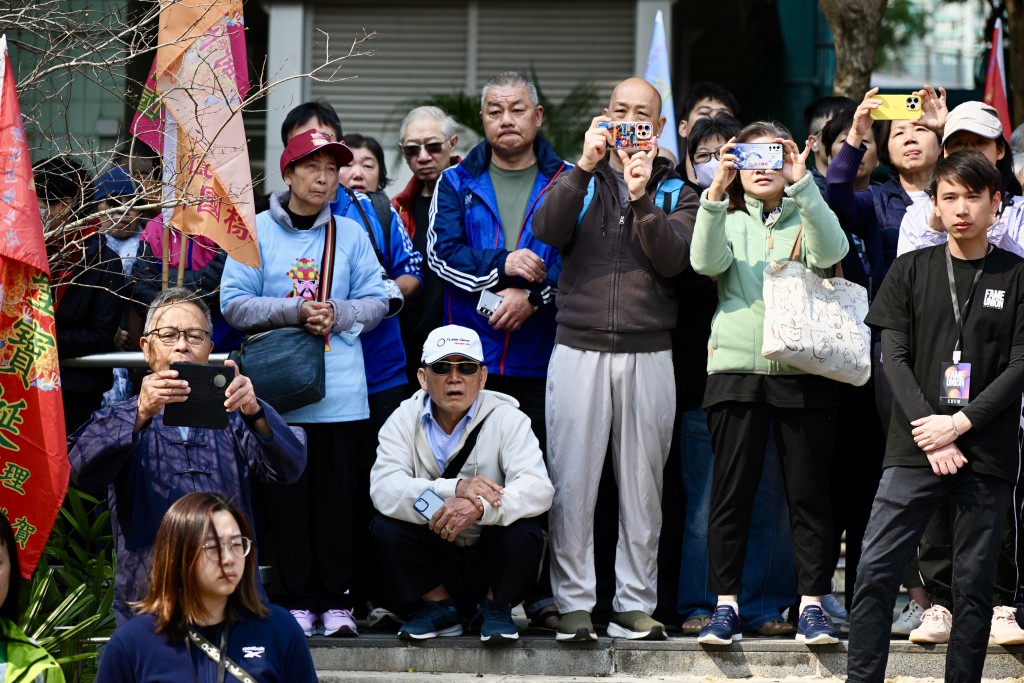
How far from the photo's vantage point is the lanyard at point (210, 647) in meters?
4.04

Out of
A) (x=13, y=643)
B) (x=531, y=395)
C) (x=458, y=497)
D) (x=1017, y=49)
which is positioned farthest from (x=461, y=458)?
(x=1017, y=49)

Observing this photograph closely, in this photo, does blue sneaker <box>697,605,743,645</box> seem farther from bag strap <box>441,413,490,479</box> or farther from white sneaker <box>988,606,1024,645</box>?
bag strap <box>441,413,490,479</box>

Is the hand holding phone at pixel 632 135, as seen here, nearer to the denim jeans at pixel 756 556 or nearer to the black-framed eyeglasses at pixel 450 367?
the black-framed eyeglasses at pixel 450 367

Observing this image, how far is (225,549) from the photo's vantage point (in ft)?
13.5

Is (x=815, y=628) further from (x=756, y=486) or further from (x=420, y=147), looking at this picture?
(x=420, y=147)

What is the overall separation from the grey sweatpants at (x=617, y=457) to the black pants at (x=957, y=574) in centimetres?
114

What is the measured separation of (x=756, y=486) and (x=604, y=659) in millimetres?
1007

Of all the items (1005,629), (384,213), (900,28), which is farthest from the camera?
(900,28)

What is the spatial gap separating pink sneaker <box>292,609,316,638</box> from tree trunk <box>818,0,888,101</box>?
21.0 feet

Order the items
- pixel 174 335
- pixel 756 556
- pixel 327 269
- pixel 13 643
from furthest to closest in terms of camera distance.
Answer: pixel 327 269 → pixel 756 556 → pixel 174 335 → pixel 13 643

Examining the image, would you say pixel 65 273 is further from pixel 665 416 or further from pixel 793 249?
pixel 793 249

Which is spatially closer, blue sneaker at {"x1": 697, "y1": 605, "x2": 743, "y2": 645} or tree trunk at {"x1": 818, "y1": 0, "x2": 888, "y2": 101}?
blue sneaker at {"x1": 697, "y1": 605, "x2": 743, "y2": 645}

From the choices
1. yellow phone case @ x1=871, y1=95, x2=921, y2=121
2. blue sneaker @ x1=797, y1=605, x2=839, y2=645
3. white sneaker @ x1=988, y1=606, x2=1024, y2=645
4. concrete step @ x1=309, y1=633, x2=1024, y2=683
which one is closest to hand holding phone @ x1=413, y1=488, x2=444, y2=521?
concrete step @ x1=309, y1=633, x2=1024, y2=683

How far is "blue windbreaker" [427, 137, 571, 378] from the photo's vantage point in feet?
21.4
